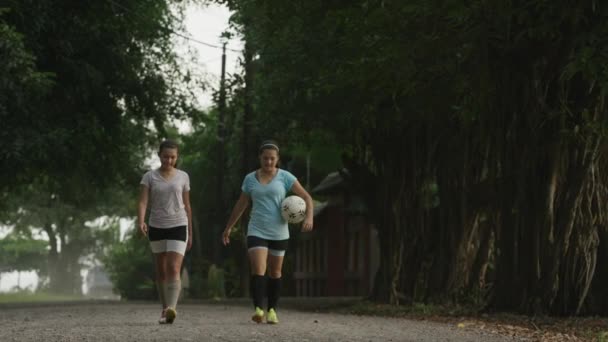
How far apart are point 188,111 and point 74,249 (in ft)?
205

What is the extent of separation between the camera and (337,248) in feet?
127

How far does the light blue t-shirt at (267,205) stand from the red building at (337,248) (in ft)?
67.1

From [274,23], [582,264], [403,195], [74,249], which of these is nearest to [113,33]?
[274,23]

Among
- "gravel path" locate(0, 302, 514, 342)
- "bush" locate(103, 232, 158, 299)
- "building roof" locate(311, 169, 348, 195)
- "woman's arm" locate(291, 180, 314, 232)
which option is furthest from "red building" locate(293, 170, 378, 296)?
"woman's arm" locate(291, 180, 314, 232)

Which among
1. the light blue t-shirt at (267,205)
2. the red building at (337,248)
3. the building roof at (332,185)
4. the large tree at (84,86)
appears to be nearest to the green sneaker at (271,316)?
the light blue t-shirt at (267,205)

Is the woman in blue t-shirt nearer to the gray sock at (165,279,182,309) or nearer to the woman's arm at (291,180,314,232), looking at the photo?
the woman's arm at (291,180,314,232)

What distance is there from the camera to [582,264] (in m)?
15.6

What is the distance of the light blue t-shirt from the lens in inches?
487

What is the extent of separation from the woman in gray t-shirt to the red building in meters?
20.5

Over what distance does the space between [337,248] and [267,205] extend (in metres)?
26.3

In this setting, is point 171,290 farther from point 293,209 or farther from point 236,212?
point 293,209

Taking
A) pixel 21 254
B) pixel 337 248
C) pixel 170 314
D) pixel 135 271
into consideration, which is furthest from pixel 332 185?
pixel 21 254

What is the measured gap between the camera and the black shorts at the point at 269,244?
12.4m

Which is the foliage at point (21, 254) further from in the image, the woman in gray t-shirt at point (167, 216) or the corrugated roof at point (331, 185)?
the woman in gray t-shirt at point (167, 216)
